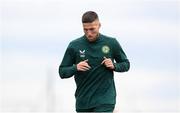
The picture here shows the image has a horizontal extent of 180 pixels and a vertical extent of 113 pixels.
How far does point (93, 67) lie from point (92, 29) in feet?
1.74

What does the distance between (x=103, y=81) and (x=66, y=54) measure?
0.67 meters

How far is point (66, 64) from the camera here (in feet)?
45.5

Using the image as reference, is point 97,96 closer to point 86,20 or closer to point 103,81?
point 103,81

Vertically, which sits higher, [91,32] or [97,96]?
[91,32]

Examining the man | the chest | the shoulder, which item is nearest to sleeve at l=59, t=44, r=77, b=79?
the man

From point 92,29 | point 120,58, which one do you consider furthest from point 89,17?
point 120,58

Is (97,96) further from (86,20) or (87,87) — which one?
(86,20)

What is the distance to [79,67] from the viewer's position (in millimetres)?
13586

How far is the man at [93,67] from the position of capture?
13633 millimetres

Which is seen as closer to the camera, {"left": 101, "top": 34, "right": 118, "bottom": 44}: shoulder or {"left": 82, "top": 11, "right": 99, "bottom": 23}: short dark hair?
{"left": 82, "top": 11, "right": 99, "bottom": 23}: short dark hair

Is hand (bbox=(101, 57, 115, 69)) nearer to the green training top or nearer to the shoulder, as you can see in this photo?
the green training top

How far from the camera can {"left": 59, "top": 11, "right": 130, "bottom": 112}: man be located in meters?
13.6

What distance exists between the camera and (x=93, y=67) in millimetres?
13695

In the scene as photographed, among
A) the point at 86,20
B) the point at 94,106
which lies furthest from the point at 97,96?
the point at 86,20
